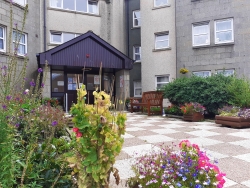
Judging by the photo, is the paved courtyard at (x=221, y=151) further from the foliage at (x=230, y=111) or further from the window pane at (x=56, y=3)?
the window pane at (x=56, y=3)

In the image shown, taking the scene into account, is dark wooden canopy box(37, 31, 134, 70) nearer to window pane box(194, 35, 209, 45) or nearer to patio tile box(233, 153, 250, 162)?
window pane box(194, 35, 209, 45)

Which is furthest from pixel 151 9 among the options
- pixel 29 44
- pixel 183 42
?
pixel 29 44

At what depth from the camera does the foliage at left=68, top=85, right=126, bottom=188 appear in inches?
69.7

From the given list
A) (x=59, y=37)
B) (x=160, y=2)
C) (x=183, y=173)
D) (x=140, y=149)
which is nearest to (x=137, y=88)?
(x=160, y=2)

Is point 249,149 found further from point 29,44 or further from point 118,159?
point 29,44

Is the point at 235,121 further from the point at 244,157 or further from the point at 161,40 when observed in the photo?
the point at 161,40

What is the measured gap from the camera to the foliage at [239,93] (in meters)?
8.09

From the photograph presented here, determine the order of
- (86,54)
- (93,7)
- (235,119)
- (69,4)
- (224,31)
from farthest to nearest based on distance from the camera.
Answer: (93,7), (69,4), (224,31), (86,54), (235,119)

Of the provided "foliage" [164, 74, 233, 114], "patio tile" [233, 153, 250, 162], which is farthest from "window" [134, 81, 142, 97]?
"patio tile" [233, 153, 250, 162]

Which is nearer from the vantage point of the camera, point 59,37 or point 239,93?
point 239,93

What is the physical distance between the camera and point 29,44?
41.1 feet

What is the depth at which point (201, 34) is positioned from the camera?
44.4ft

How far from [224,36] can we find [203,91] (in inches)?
216

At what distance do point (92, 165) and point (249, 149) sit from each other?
12.0 feet
